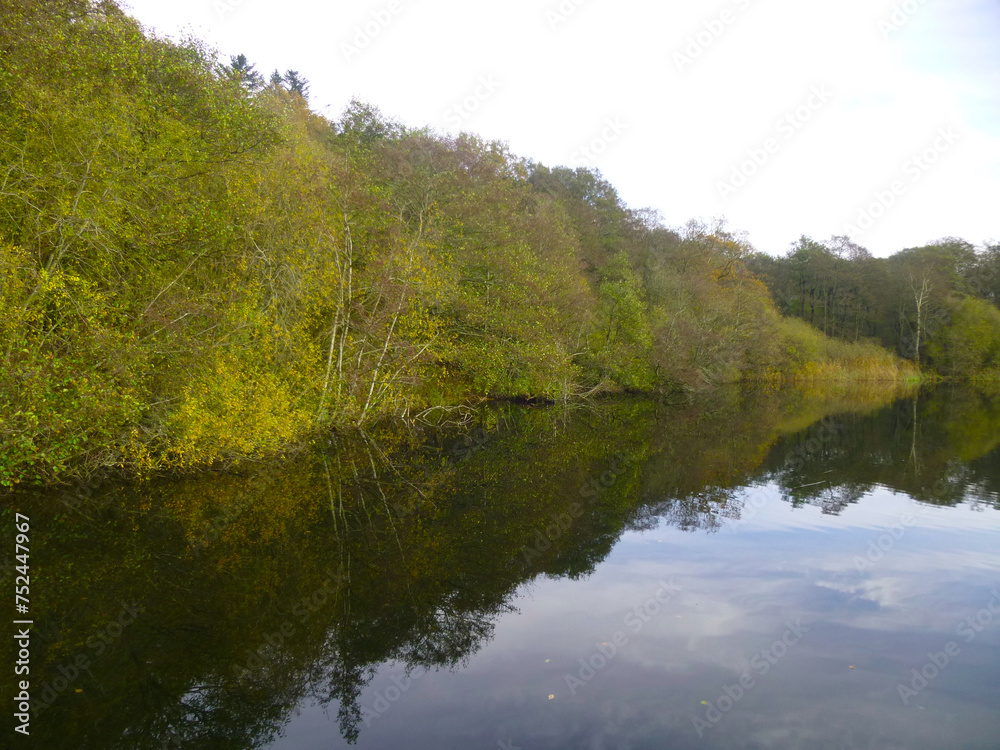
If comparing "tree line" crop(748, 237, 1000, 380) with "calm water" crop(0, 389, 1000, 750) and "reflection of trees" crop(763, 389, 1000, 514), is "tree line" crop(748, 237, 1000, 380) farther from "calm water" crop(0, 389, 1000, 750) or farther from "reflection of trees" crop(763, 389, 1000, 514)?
"calm water" crop(0, 389, 1000, 750)

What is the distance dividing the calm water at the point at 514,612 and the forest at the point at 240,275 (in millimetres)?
1761

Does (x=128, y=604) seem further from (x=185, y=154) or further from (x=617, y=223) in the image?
(x=617, y=223)

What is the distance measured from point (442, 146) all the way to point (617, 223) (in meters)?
21.2

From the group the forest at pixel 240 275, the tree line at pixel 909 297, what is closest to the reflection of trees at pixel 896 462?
the forest at pixel 240 275

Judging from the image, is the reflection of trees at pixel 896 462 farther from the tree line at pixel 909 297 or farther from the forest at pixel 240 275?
the tree line at pixel 909 297

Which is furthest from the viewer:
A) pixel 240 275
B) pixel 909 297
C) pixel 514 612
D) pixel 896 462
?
pixel 909 297

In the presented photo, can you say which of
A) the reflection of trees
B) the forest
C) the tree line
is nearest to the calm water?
the reflection of trees

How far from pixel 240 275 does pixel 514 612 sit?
10982 millimetres

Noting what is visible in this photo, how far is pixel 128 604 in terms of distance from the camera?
6.73 m

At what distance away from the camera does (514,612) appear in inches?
277

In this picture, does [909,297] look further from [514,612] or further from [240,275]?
[514,612]

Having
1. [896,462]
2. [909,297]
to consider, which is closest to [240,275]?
[896,462]

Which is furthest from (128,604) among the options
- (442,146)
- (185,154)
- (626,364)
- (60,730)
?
(626,364)

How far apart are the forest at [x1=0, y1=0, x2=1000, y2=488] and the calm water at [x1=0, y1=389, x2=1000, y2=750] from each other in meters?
1.76
